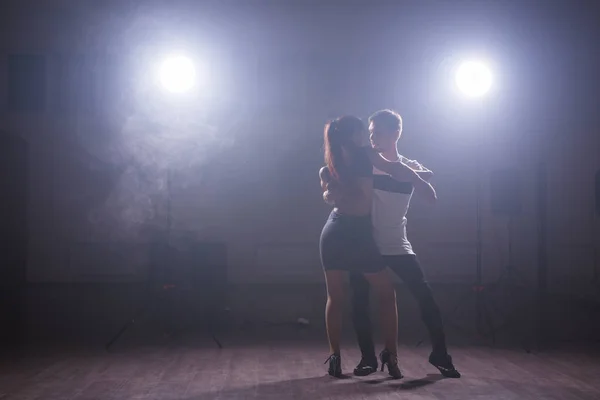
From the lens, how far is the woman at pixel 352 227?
11.0 feet

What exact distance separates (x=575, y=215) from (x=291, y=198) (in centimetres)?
310

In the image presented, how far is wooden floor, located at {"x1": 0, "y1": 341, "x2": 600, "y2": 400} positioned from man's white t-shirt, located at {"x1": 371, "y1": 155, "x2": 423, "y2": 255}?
736mm

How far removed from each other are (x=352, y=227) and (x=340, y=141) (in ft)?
1.58

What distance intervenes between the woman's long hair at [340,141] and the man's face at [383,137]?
108 millimetres

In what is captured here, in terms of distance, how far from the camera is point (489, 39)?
6.74m

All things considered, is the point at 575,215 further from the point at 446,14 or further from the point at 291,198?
the point at 291,198

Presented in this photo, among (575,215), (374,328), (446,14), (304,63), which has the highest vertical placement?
(446,14)

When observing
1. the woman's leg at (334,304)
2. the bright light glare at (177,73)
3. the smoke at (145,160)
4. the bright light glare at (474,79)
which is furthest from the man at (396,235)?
the smoke at (145,160)

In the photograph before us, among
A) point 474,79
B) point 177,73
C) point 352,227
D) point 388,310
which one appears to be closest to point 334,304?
point 388,310

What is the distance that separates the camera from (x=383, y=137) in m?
3.52

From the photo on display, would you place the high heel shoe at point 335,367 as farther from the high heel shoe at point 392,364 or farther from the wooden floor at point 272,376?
the high heel shoe at point 392,364

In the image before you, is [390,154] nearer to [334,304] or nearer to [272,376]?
[334,304]

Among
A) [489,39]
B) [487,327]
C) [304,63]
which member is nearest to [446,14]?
[489,39]

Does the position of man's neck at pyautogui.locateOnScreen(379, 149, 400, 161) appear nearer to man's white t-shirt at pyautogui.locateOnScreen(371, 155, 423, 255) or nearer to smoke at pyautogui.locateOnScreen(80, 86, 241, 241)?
man's white t-shirt at pyautogui.locateOnScreen(371, 155, 423, 255)
